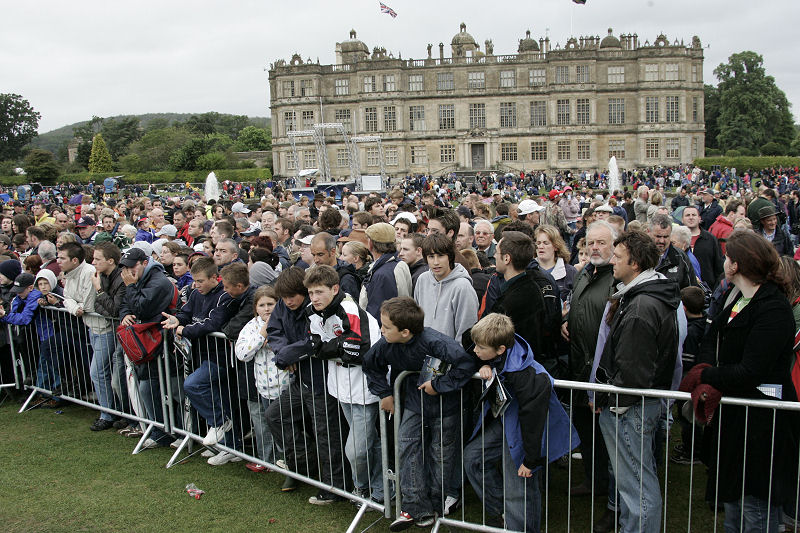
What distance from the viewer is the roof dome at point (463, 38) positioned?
221ft

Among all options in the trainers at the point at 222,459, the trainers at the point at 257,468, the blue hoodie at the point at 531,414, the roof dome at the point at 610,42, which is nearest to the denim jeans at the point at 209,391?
the trainers at the point at 222,459

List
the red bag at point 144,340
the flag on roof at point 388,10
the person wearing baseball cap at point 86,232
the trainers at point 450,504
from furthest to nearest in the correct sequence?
the flag on roof at point 388,10 < the person wearing baseball cap at point 86,232 < the red bag at point 144,340 < the trainers at point 450,504

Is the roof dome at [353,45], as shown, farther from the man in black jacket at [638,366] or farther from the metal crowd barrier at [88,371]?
the man in black jacket at [638,366]

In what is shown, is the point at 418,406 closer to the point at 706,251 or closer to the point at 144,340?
the point at 144,340

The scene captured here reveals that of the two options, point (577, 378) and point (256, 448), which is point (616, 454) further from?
point (256, 448)

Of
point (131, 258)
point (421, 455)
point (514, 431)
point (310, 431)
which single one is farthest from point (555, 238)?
point (131, 258)

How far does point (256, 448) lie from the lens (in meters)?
6.03

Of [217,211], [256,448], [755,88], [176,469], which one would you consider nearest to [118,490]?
[176,469]

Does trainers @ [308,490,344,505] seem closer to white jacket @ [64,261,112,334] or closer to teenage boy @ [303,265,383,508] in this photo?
teenage boy @ [303,265,383,508]

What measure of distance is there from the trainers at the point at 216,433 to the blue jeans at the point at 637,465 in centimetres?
352

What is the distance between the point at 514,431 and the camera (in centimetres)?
417

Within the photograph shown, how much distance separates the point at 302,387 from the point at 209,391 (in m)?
1.25

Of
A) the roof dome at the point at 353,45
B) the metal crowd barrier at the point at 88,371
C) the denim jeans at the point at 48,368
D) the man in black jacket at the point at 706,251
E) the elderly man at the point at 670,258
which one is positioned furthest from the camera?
the roof dome at the point at 353,45

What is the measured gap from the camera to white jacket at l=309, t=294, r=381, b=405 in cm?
479
